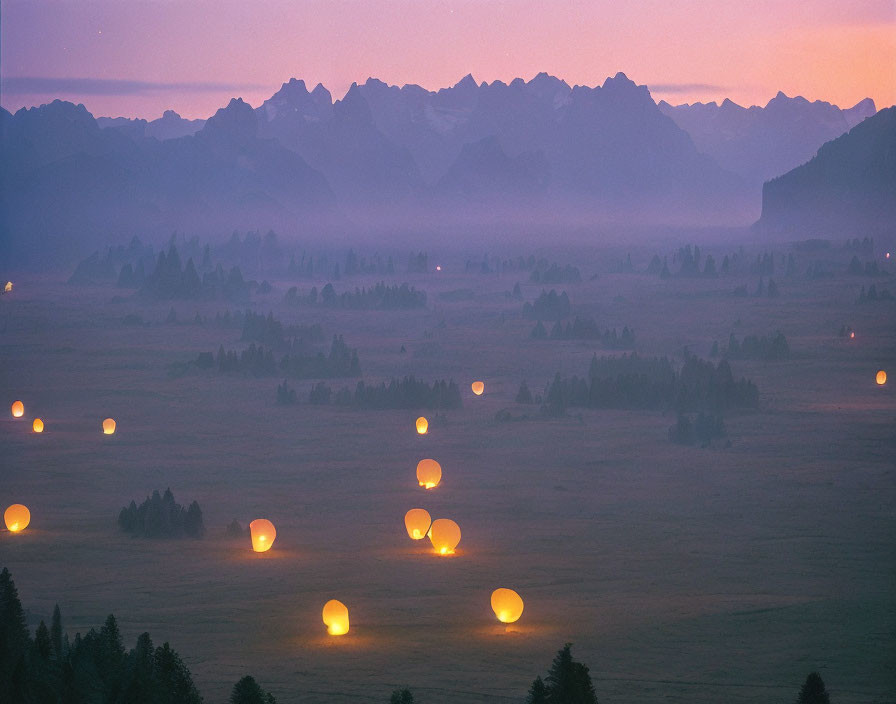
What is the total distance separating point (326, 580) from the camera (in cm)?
2648

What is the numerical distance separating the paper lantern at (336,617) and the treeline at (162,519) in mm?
9856

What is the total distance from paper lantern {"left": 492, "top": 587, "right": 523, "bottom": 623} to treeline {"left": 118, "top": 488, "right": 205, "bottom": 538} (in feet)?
37.4

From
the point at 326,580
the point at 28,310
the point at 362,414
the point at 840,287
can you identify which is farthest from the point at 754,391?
the point at 28,310

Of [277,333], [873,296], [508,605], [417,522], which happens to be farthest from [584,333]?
[508,605]

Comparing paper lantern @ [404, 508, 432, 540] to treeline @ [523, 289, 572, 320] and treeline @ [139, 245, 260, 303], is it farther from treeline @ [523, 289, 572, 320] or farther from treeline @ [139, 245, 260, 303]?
treeline @ [139, 245, 260, 303]

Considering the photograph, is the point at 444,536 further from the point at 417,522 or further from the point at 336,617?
the point at 336,617

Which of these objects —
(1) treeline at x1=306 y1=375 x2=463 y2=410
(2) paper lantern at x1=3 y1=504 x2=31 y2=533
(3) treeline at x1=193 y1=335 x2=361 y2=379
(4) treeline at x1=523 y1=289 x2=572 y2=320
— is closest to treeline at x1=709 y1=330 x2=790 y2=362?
(1) treeline at x1=306 y1=375 x2=463 y2=410

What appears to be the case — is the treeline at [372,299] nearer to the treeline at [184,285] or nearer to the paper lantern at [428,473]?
the treeline at [184,285]

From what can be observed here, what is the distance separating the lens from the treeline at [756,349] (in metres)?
69.1

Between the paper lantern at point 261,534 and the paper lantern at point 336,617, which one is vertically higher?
the paper lantern at point 261,534

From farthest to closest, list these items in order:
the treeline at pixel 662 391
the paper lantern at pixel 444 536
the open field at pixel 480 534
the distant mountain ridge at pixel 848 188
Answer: the distant mountain ridge at pixel 848 188
the treeline at pixel 662 391
the paper lantern at pixel 444 536
the open field at pixel 480 534

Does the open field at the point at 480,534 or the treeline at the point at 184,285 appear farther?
the treeline at the point at 184,285

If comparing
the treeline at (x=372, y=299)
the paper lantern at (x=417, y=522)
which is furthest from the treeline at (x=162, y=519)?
the treeline at (x=372, y=299)

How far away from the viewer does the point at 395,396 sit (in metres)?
59.2
